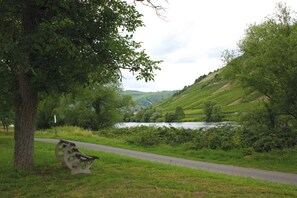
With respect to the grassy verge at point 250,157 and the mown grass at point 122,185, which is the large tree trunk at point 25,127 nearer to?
the mown grass at point 122,185

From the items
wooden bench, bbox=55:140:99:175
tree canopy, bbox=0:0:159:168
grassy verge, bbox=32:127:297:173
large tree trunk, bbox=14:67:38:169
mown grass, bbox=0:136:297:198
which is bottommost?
grassy verge, bbox=32:127:297:173

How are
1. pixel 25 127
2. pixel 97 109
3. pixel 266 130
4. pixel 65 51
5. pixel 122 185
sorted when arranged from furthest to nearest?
1. pixel 97 109
2. pixel 266 130
3. pixel 25 127
4. pixel 65 51
5. pixel 122 185

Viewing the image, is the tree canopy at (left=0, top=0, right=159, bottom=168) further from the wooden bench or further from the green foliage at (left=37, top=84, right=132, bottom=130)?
the green foliage at (left=37, top=84, right=132, bottom=130)

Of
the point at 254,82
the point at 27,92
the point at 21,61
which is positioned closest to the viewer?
the point at 21,61

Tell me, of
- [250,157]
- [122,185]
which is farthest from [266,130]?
[122,185]

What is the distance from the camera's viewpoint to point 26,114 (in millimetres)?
10430

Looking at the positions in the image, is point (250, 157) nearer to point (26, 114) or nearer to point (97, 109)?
point (26, 114)

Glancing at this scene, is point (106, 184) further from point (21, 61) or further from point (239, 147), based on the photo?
point (239, 147)

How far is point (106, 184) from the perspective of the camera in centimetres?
877

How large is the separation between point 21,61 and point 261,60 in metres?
15.5

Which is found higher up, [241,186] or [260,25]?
[260,25]

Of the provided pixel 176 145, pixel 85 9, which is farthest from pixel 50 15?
pixel 176 145

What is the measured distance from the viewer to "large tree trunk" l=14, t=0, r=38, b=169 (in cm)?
1034

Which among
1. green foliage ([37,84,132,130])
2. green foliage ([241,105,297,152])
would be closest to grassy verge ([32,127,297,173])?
green foliage ([241,105,297,152])
